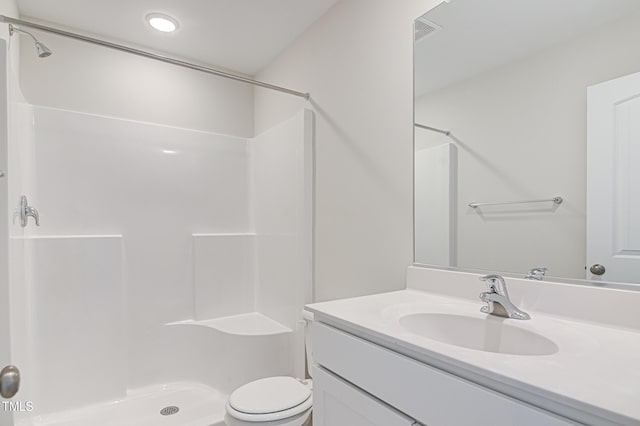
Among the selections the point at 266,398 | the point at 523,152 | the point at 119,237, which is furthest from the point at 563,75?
the point at 119,237

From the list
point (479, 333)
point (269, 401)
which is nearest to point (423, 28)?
point (479, 333)

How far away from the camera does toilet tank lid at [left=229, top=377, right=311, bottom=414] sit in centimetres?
145

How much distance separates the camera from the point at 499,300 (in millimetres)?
1011

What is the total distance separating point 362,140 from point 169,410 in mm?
1960

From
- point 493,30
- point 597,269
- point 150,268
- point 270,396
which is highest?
point 493,30

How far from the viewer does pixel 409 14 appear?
1.46m

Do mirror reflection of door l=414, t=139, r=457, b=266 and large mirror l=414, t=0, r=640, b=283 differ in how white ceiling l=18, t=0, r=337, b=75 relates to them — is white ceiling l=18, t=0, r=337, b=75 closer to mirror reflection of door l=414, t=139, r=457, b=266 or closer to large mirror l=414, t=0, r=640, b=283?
large mirror l=414, t=0, r=640, b=283

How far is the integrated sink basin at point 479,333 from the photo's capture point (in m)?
0.90

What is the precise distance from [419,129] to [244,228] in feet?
5.75

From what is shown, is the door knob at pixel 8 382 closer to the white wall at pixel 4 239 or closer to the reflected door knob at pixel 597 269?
the white wall at pixel 4 239

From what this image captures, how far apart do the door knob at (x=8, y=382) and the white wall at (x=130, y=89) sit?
1.98 metres

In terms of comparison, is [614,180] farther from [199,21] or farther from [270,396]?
[199,21]

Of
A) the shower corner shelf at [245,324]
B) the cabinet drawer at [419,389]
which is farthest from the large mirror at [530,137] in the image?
the shower corner shelf at [245,324]

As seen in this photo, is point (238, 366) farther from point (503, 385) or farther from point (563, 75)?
point (563, 75)
